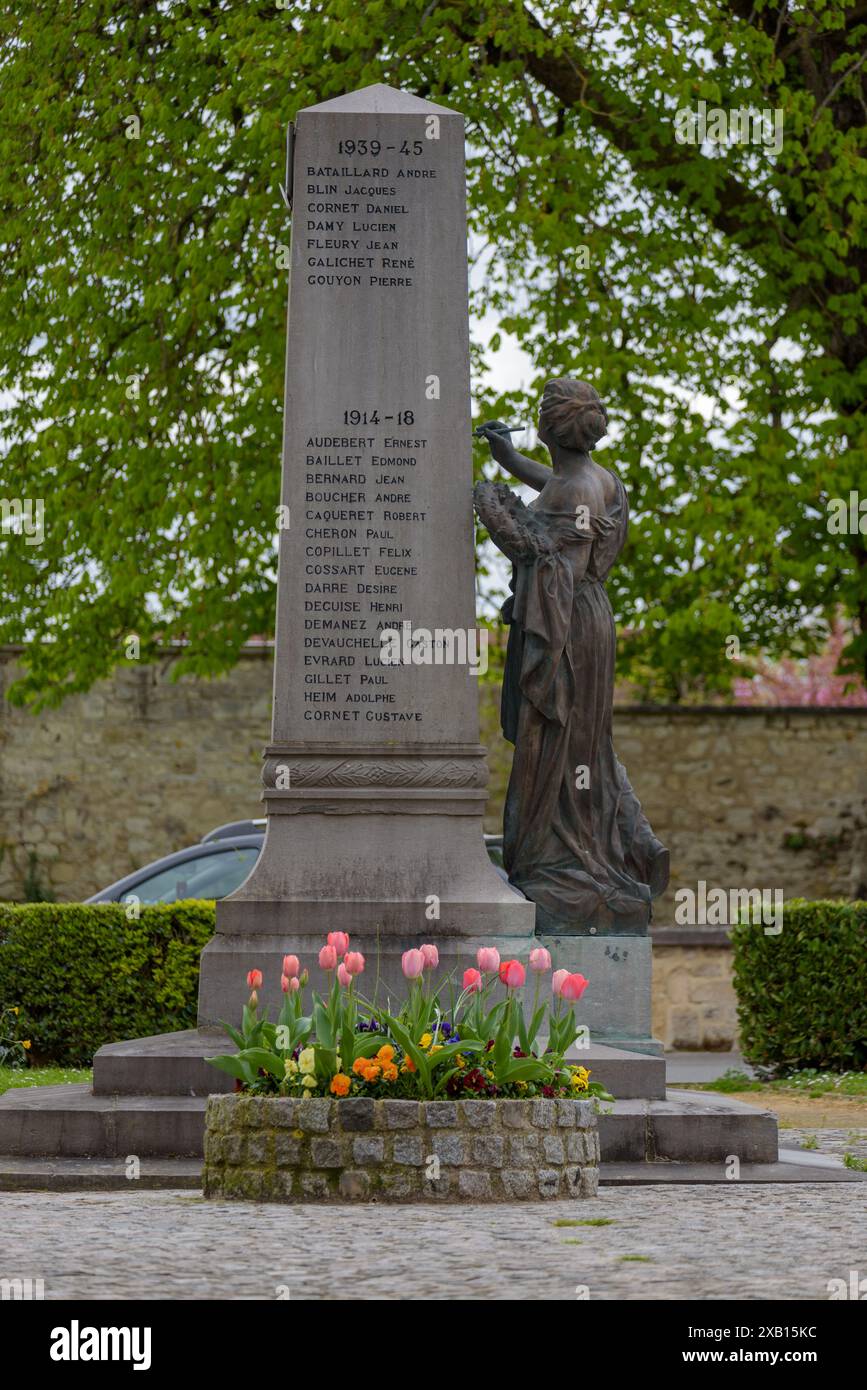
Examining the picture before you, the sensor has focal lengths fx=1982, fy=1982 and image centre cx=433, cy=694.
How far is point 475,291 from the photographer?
18.3 meters

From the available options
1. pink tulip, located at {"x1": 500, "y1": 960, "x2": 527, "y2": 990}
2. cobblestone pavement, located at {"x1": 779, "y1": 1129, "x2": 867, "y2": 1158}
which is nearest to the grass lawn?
cobblestone pavement, located at {"x1": 779, "y1": 1129, "x2": 867, "y2": 1158}

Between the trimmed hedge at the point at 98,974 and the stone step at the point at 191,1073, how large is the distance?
5445 mm

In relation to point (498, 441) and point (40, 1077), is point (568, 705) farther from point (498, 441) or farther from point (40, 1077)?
point (40, 1077)

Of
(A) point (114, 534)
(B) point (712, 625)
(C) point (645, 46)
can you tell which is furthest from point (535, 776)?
(C) point (645, 46)

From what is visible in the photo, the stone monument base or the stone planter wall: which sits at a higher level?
the stone monument base

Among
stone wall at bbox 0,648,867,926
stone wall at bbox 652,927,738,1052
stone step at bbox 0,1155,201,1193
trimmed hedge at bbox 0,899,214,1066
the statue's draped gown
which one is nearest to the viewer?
stone step at bbox 0,1155,201,1193

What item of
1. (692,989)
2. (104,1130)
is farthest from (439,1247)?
(692,989)

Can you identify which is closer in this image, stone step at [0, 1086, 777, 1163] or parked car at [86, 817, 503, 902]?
stone step at [0, 1086, 777, 1163]

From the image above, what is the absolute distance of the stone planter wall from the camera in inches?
259

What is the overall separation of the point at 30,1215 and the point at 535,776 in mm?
3782

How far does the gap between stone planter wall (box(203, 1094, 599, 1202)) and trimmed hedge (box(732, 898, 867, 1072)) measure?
782cm

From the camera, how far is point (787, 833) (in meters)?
22.1

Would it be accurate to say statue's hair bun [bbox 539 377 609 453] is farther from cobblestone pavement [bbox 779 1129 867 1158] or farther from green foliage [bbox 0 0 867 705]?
green foliage [bbox 0 0 867 705]

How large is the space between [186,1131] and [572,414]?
3.95 m
